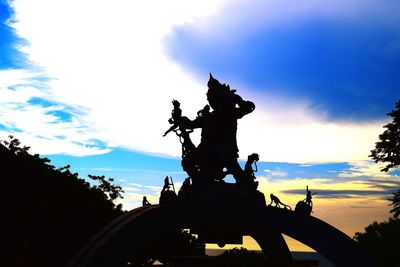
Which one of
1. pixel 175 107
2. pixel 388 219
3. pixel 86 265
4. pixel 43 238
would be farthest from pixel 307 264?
pixel 388 219

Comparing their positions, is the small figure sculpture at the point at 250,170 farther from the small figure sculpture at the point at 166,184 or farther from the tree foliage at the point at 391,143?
the tree foliage at the point at 391,143

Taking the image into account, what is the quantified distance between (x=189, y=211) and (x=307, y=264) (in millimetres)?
5251

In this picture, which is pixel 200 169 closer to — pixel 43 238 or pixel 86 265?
pixel 86 265

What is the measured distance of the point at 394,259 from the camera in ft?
116

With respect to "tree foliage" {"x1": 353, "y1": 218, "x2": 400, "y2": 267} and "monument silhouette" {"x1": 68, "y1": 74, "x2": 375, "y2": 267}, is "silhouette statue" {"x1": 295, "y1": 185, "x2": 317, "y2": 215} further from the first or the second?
"tree foliage" {"x1": 353, "y1": 218, "x2": 400, "y2": 267}

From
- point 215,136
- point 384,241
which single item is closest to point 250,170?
Result: point 215,136

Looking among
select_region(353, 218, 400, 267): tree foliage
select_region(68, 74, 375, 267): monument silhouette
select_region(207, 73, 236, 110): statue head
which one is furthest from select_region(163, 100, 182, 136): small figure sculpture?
select_region(353, 218, 400, 267): tree foliage

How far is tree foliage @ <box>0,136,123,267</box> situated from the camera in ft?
89.7

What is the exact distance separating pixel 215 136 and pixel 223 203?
2.43 metres

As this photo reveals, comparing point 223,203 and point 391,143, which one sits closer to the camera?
point 223,203

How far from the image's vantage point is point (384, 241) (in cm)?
3703

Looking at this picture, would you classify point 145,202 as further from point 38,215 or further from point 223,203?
point 38,215

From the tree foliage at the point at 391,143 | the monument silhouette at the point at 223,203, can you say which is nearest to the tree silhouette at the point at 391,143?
the tree foliage at the point at 391,143

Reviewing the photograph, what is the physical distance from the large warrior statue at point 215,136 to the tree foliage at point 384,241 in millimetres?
19385
